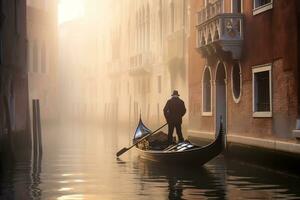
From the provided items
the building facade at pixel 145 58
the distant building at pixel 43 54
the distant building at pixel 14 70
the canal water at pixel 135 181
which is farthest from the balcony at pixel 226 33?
the distant building at pixel 43 54

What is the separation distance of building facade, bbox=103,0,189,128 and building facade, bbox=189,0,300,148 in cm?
553

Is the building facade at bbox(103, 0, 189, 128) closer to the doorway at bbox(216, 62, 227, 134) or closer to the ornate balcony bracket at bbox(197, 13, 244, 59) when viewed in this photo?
the doorway at bbox(216, 62, 227, 134)

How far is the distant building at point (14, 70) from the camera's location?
18.3 metres

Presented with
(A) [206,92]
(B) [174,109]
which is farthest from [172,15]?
(B) [174,109]

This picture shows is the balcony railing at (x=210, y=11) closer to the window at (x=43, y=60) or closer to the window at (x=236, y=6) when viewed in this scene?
the window at (x=236, y=6)

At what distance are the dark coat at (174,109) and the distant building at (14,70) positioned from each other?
14.7 feet

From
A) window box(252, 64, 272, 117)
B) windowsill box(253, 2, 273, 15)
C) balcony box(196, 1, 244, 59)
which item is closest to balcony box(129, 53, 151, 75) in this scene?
balcony box(196, 1, 244, 59)

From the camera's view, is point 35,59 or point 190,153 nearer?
point 190,153

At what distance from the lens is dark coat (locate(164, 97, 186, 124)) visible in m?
16.8

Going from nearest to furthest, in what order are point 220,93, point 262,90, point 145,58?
point 262,90, point 220,93, point 145,58

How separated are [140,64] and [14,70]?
1497 centimetres

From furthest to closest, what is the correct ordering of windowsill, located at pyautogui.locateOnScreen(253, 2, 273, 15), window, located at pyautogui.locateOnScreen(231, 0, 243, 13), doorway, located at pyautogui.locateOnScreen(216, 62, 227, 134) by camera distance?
doorway, located at pyautogui.locateOnScreen(216, 62, 227, 134), window, located at pyautogui.locateOnScreen(231, 0, 243, 13), windowsill, located at pyautogui.locateOnScreen(253, 2, 273, 15)

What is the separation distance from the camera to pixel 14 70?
20.1 m

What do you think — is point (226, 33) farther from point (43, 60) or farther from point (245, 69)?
point (43, 60)
